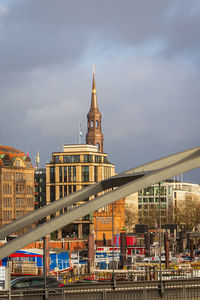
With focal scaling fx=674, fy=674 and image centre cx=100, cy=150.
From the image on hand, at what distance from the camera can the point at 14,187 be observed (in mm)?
131375

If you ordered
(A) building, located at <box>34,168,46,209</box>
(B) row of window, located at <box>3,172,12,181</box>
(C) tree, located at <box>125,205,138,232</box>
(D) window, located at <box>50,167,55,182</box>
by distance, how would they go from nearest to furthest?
(B) row of window, located at <box>3,172,12,181</box> → (D) window, located at <box>50,167,55,182</box> → (C) tree, located at <box>125,205,138,232</box> → (A) building, located at <box>34,168,46,209</box>

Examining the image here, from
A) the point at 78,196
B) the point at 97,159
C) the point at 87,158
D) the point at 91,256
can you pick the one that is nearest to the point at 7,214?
the point at 87,158

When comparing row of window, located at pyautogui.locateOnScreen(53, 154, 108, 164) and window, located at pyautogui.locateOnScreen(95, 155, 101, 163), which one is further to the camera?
window, located at pyautogui.locateOnScreen(95, 155, 101, 163)

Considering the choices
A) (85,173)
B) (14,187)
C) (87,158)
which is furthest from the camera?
(87,158)

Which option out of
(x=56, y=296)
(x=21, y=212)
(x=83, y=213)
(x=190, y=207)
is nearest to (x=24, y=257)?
(x=56, y=296)

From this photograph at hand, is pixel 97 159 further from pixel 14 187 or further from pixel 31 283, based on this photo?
pixel 31 283

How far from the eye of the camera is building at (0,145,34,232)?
423ft

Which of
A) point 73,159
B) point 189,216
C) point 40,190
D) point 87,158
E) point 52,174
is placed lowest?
point 189,216

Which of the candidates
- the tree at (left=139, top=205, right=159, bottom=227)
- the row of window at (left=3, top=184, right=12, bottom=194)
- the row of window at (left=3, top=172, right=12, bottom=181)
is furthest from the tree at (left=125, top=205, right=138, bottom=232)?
the row of window at (left=3, top=172, right=12, bottom=181)

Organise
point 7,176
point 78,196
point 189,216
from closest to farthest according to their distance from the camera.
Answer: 1. point 78,196
2. point 7,176
3. point 189,216

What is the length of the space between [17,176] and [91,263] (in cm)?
7420

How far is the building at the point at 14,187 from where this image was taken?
12890 cm

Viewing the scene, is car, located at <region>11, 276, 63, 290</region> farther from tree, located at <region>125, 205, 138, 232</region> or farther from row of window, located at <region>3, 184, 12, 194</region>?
tree, located at <region>125, 205, 138, 232</region>

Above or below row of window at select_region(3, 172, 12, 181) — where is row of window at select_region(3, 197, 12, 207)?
below
